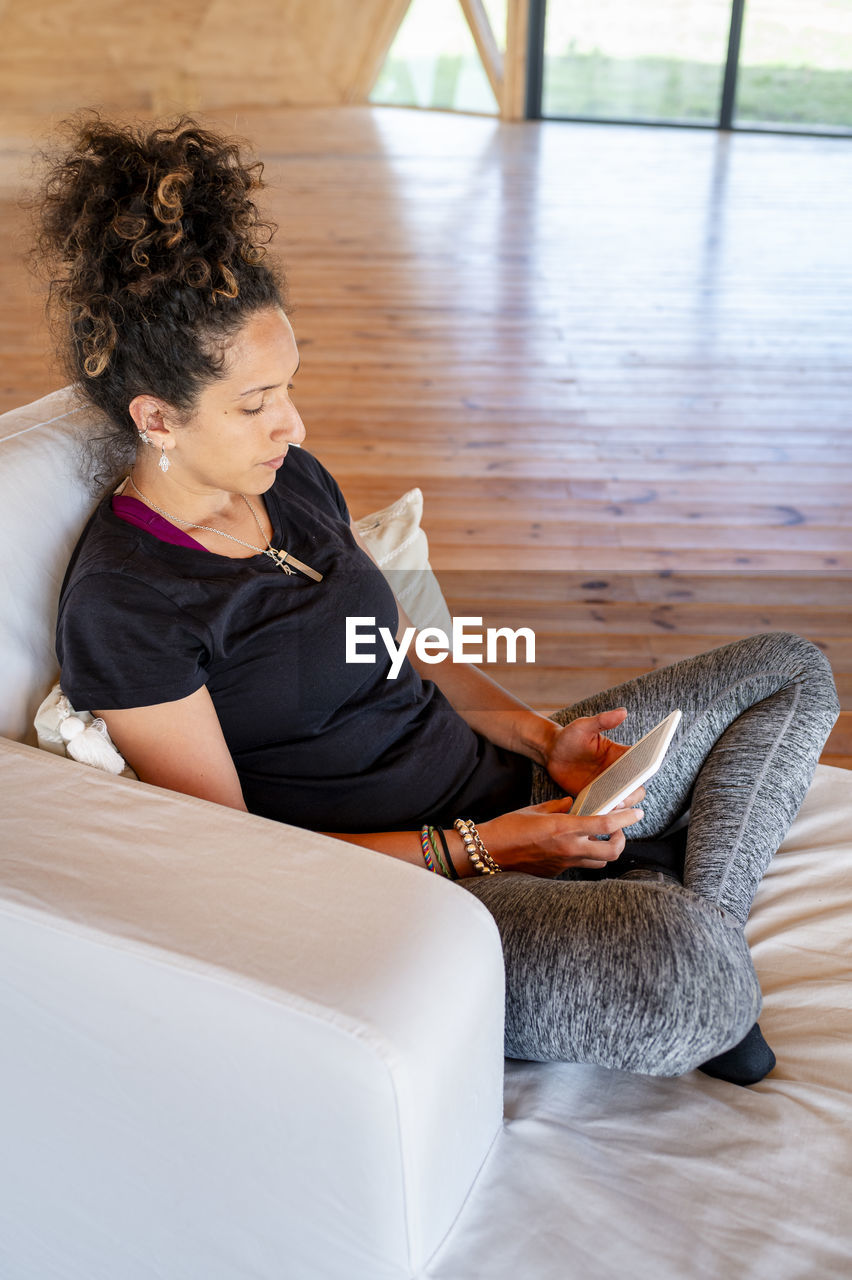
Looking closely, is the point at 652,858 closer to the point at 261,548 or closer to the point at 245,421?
the point at 261,548

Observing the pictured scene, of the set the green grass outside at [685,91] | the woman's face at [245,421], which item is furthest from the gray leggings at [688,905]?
the green grass outside at [685,91]

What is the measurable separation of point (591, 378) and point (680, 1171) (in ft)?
10.3

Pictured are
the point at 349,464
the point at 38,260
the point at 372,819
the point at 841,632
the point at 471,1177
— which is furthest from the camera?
the point at 349,464

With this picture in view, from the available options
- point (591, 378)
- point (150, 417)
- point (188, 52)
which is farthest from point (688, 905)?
point (188, 52)

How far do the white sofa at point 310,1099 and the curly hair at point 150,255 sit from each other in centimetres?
41

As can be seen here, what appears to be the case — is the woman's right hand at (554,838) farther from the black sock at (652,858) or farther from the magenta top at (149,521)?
the magenta top at (149,521)

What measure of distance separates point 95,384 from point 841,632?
5.83ft

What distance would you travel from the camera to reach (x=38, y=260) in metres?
1.22

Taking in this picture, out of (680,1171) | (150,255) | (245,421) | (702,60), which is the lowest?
(680,1171)

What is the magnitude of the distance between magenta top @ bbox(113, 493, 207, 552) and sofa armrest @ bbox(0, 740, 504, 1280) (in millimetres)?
304

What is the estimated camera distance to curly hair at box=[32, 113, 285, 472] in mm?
1095

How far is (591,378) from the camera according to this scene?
3816mm

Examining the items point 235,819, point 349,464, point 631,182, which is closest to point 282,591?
point 235,819

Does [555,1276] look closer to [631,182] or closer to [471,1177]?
[471,1177]
